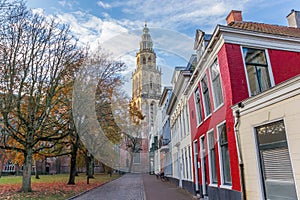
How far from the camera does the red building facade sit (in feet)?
22.6

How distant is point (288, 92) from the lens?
473 centimetres

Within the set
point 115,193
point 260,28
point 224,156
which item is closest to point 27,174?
point 115,193

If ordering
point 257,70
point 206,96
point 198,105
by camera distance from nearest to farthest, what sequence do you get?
point 257,70
point 206,96
point 198,105

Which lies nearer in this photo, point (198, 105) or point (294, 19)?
point (198, 105)

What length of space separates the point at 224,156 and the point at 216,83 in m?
2.41

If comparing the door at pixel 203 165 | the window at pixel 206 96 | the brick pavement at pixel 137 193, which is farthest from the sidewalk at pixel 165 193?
the window at pixel 206 96

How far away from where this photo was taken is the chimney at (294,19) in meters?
11.7

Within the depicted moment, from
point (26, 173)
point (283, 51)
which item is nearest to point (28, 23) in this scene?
point (26, 173)

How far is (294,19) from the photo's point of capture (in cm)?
1180

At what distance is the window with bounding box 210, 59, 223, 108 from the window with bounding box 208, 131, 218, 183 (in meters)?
1.27

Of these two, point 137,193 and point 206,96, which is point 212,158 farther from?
point 137,193

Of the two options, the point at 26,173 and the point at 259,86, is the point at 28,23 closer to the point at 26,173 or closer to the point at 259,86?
the point at 26,173

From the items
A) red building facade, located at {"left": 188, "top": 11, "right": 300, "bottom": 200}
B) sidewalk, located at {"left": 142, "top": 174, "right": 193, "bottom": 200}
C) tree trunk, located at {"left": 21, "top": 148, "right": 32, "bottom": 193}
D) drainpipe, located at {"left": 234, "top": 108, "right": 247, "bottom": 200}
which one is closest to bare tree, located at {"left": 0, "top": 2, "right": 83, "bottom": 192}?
tree trunk, located at {"left": 21, "top": 148, "right": 32, "bottom": 193}

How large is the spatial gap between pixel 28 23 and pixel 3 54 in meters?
1.89
